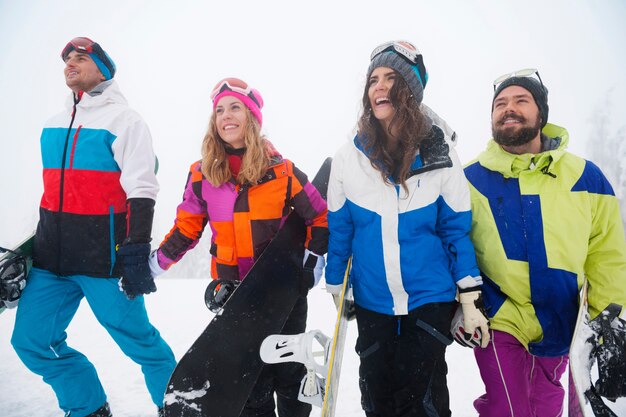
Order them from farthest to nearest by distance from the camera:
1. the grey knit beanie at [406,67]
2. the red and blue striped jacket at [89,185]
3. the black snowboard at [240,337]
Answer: the red and blue striped jacket at [89,185] < the grey knit beanie at [406,67] < the black snowboard at [240,337]

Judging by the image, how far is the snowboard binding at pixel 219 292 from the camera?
7.62 ft

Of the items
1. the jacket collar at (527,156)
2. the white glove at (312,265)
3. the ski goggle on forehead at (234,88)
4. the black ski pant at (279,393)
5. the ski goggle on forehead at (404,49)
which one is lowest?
the black ski pant at (279,393)

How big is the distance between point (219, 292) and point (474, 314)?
1.55m

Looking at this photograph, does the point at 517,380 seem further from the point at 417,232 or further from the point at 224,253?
the point at 224,253

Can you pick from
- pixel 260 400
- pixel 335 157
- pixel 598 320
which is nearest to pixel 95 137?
pixel 335 157

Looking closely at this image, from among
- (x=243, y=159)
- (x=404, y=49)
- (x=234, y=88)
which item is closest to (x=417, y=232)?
(x=404, y=49)

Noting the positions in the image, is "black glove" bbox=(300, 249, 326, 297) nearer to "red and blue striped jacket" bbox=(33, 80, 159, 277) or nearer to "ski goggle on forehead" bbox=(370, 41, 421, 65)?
"red and blue striped jacket" bbox=(33, 80, 159, 277)

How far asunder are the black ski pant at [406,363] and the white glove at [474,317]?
0.30 ft

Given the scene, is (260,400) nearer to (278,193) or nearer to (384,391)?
(384,391)

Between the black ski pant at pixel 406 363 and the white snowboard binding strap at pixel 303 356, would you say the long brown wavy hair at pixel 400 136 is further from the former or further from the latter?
the white snowboard binding strap at pixel 303 356

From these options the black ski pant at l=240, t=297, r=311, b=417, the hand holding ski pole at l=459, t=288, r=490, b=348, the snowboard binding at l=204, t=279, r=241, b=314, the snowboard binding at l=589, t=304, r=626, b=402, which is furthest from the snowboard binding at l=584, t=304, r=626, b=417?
the snowboard binding at l=204, t=279, r=241, b=314

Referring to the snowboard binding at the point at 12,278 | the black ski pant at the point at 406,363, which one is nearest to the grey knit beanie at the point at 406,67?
the black ski pant at the point at 406,363

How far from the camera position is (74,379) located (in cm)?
236

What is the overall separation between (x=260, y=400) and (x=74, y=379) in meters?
1.27
